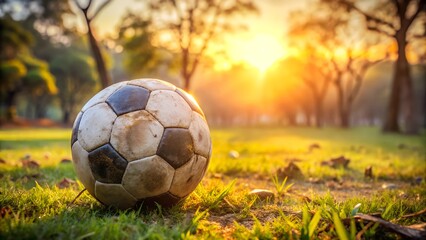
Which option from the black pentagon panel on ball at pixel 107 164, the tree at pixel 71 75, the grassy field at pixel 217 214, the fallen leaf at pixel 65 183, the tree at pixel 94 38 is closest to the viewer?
the grassy field at pixel 217 214

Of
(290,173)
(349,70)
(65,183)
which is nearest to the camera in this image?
(65,183)

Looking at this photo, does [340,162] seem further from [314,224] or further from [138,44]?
[138,44]

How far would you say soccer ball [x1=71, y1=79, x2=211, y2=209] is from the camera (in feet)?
8.21

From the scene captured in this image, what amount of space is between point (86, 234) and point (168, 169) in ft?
2.65

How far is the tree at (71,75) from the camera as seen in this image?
39.2 m

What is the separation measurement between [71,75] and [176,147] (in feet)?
139

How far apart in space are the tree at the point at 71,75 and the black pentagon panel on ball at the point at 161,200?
135 feet

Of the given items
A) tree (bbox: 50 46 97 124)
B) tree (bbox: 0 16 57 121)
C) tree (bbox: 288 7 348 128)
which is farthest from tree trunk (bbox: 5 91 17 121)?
tree (bbox: 288 7 348 128)

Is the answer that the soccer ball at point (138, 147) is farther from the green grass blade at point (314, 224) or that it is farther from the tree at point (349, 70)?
the tree at point (349, 70)

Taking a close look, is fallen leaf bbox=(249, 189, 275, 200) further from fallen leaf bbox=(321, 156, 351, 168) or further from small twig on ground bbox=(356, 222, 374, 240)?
fallen leaf bbox=(321, 156, 351, 168)

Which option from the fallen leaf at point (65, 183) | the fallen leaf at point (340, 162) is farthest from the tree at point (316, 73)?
the fallen leaf at point (65, 183)

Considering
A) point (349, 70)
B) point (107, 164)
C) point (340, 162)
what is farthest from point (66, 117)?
point (107, 164)

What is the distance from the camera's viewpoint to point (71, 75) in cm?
4034

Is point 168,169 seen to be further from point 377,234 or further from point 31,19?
point 31,19
